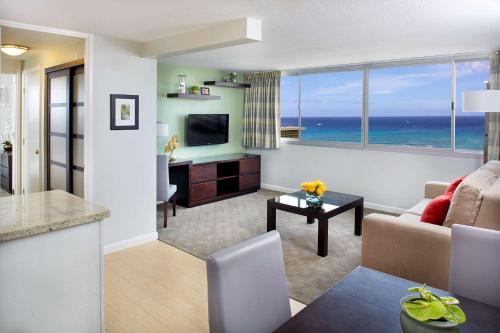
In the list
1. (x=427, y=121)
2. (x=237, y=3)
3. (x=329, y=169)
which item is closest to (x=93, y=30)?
(x=237, y=3)

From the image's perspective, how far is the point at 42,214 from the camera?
6.75ft

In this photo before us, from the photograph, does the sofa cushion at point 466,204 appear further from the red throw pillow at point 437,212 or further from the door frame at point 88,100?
A: the door frame at point 88,100

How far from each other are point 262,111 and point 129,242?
3.82 m

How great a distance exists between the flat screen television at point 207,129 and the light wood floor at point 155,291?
266 cm

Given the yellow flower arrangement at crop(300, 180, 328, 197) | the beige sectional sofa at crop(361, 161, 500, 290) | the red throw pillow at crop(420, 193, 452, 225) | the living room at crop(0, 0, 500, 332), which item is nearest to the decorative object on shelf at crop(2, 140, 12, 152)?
the living room at crop(0, 0, 500, 332)

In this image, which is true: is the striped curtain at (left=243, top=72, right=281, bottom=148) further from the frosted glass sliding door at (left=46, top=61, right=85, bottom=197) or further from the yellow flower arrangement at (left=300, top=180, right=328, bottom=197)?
the frosted glass sliding door at (left=46, top=61, right=85, bottom=197)

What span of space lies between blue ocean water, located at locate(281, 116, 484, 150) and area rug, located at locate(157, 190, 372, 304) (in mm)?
1457

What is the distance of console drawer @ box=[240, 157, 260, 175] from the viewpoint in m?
6.84

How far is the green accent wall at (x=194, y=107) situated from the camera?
609 cm

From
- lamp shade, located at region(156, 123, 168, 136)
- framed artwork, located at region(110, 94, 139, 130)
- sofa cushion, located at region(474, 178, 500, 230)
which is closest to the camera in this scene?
sofa cushion, located at region(474, 178, 500, 230)

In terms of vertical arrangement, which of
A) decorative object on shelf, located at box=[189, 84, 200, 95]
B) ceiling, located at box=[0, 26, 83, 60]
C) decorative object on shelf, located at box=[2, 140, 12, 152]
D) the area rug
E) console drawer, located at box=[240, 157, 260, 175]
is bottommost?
the area rug

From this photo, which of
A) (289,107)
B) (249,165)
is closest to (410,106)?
(289,107)

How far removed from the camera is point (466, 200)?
279cm

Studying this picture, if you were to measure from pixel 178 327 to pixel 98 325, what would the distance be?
63cm
